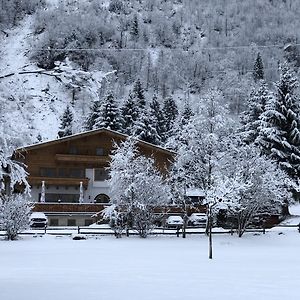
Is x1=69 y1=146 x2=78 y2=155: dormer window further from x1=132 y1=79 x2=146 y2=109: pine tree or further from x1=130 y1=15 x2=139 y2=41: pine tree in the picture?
x1=130 y1=15 x2=139 y2=41: pine tree

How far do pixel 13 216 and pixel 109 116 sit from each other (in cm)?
3083

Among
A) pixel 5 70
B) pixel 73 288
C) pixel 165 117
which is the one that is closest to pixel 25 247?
pixel 73 288

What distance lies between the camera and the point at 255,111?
52031 mm

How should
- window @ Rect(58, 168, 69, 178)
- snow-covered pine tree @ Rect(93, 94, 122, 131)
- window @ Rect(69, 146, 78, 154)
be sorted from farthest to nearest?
1. snow-covered pine tree @ Rect(93, 94, 122, 131)
2. window @ Rect(69, 146, 78, 154)
3. window @ Rect(58, 168, 69, 178)

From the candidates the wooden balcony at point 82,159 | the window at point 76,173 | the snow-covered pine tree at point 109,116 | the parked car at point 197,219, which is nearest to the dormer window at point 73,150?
the wooden balcony at point 82,159

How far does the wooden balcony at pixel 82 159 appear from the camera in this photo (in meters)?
50.8

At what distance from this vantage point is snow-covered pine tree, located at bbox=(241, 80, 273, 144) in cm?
4972

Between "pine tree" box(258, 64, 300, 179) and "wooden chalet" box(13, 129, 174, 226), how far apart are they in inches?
407

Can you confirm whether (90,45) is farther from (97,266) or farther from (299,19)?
(97,266)

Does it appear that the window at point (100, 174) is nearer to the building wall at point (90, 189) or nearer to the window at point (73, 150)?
the building wall at point (90, 189)

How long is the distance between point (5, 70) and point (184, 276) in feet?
32.6

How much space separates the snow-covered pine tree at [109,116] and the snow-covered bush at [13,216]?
93.5 ft

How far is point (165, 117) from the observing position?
7569 cm

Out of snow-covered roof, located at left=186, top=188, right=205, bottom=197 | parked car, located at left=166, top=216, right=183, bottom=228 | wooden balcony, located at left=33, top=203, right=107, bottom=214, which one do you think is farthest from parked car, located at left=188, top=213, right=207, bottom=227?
wooden balcony, located at left=33, top=203, right=107, bottom=214
